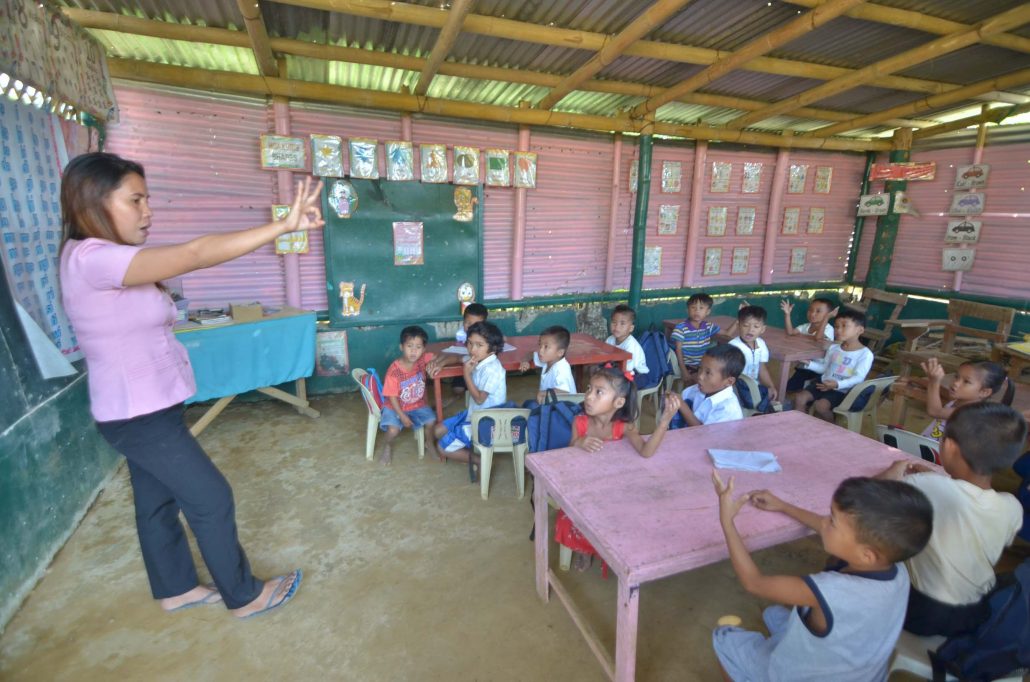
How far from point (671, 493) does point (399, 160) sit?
459cm

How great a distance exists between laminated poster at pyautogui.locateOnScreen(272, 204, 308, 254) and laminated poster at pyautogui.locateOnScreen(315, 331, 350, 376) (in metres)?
0.92

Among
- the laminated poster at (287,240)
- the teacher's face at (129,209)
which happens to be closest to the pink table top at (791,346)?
the laminated poster at (287,240)

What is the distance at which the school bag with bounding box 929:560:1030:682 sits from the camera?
4.73 feet

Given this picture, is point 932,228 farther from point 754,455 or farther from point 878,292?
point 754,455

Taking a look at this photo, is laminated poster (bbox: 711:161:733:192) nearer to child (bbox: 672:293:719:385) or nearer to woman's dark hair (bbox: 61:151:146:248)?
child (bbox: 672:293:719:385)

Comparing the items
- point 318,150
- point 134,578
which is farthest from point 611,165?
point 134,578

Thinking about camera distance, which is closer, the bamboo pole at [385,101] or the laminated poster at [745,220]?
the bamboo pole at [385,101]

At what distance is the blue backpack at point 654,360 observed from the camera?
4562 mm

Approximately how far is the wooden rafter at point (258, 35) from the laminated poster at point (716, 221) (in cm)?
571

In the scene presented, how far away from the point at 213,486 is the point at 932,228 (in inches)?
359

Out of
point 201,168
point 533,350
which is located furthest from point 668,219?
point 201,168

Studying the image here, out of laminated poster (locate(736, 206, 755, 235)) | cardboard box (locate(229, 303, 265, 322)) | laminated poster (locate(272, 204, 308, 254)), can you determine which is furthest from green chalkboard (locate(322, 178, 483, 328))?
laminated poster (locate(736, 206, 755, 235))

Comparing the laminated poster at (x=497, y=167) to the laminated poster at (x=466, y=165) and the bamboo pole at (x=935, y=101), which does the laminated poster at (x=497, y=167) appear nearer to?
the laminated poster at (x=466, y=165)

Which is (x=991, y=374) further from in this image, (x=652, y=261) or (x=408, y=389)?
(x=652, y=261)
